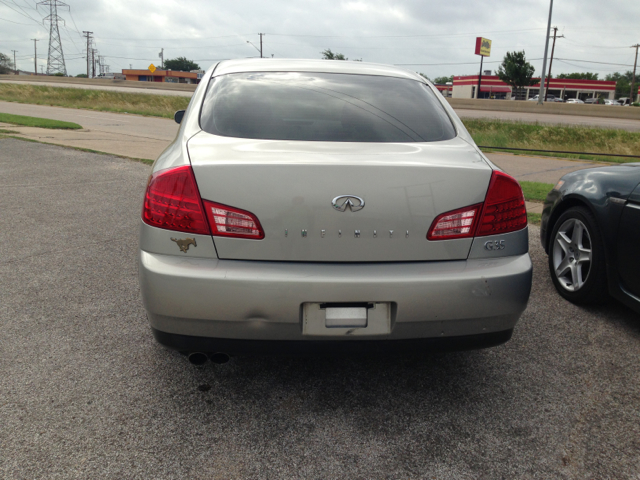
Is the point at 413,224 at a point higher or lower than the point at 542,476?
higher

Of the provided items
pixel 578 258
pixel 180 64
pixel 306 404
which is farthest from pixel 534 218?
pixel 180 64

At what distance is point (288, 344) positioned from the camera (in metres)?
2.32

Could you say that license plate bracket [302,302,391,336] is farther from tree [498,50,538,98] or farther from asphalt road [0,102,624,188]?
tree [498,50,538,98]

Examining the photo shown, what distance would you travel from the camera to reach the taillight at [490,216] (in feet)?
7.57

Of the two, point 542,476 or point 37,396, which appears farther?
point 37,396

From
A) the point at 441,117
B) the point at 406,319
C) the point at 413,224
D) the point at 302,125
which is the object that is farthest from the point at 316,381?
the point at 441,117

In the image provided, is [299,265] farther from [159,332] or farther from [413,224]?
[159,332]

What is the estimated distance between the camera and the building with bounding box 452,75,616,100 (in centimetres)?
8857

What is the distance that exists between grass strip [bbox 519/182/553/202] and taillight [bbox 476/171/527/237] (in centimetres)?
540

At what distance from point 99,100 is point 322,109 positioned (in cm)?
3542

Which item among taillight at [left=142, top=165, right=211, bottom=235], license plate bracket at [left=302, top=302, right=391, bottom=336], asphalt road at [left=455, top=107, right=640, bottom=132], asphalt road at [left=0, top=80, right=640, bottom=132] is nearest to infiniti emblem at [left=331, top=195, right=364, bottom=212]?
license plate bracket at [left=302, top=302, right=391, bottom=336]

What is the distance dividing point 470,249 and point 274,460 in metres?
1.18

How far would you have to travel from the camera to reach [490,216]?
2383mm

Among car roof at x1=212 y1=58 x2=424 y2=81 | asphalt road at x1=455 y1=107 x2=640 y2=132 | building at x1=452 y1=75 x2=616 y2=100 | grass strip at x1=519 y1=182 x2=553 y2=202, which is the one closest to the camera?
car roof at x1=212 y1=58 x2=424 y2=81
